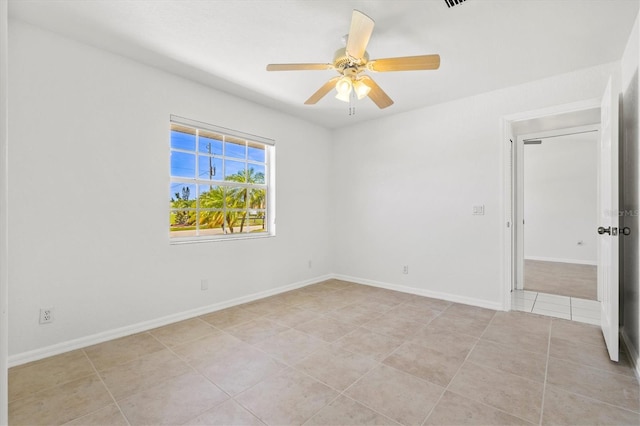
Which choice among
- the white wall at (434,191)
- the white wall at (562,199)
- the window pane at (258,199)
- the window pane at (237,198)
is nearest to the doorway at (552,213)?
the white wall at (562,199)

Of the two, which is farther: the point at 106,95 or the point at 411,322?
the point at 411,322

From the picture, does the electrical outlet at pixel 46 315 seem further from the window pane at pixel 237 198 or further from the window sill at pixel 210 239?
the window pane at pixel 237 198

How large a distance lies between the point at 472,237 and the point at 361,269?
67.3 inches

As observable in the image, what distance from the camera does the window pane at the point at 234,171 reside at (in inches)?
143

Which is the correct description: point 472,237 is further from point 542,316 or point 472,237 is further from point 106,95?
point 106,95

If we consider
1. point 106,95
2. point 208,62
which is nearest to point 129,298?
point 106,95

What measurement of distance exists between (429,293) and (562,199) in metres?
4.74

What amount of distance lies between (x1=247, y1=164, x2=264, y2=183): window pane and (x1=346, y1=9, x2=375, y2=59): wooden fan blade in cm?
223

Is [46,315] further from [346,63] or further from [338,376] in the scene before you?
[346,63]

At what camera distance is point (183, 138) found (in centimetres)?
326

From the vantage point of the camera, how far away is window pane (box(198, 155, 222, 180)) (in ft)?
11.1

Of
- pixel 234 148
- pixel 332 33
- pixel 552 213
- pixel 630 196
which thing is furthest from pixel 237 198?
pixel 552 213

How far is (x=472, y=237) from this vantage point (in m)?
3.59

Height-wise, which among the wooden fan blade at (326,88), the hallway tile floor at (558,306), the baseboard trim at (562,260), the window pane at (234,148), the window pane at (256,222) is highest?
the wooden fan blade at (326,88)
